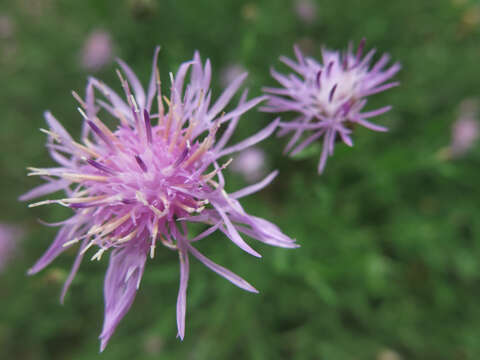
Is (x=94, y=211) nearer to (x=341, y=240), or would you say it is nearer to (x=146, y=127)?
(x=146, y=127)

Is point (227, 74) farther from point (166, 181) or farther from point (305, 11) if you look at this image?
point (166, 181)

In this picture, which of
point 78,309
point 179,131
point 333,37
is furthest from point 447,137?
point 78,309

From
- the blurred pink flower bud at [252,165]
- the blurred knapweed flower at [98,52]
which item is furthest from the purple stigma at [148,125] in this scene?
the blurred knapweed flower at [98,52]

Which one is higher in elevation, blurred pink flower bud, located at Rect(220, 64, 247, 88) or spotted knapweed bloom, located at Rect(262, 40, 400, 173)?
blurred pink flower bud, located at Rect(220, 64, 247, 88)

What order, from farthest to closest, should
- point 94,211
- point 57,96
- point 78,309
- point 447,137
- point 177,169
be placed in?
1. point 57,96
2. point 78,309
3. point 447,137
4. point 94,211
5. point 177,169

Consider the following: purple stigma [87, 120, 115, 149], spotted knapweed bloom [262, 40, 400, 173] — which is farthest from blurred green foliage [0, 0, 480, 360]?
purple stigma [87, 120, 115, 149]

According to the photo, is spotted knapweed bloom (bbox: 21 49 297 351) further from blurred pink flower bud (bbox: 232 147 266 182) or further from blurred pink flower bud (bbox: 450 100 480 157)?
blurred pink flower bud (bbox: 450 100 480 157)

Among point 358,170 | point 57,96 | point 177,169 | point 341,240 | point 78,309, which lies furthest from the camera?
point 57,96
